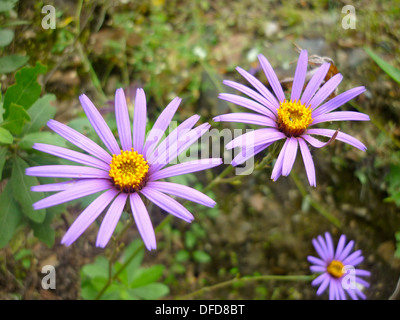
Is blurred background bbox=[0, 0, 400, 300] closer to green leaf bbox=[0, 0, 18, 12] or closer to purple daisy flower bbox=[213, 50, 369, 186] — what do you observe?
green leaf bbox=[0, 0, 18, 12]

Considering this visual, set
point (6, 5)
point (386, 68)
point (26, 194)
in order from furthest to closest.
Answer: point (386, 68) < point (6, 5) < point (26, 194)

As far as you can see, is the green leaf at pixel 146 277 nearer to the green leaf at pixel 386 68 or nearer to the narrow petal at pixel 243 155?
the narrow petal at pixel 243 155

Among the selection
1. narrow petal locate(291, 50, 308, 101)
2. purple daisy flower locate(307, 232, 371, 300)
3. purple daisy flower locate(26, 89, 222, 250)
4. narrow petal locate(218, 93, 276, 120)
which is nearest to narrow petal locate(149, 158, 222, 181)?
purple daisy flower locate(26, 89, 222, 250)

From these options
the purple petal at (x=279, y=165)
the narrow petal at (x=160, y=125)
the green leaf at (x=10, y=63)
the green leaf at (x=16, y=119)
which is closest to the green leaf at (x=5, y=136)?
the green leaf at (x=16, y=119)

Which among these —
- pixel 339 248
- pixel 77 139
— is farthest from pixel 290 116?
pixel 339 248

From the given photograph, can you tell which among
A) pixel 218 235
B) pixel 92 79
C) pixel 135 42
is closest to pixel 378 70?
pixel 218 235

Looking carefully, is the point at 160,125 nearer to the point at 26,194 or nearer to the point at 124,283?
the point at 26,194
